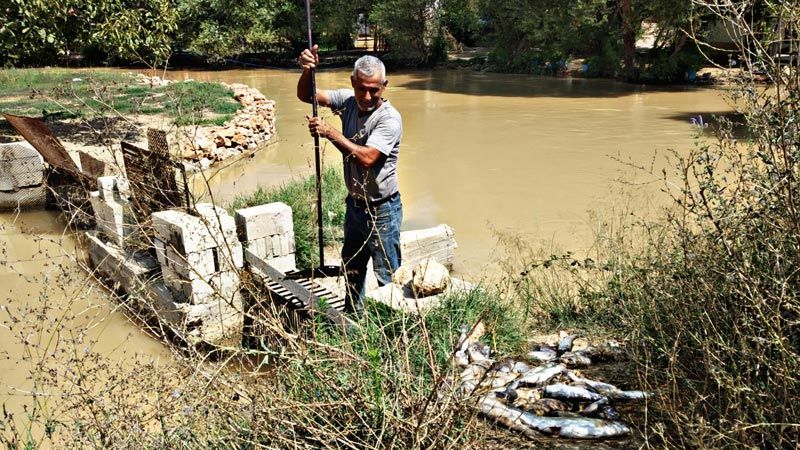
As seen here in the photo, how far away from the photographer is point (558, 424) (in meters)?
3.11

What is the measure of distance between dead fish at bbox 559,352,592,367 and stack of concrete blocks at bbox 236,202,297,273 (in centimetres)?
307

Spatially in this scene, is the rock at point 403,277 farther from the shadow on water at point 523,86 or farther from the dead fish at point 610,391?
the shadow on water at point 523,86

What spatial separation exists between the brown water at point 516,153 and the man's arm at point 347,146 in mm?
288

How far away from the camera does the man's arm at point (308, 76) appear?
452 cm

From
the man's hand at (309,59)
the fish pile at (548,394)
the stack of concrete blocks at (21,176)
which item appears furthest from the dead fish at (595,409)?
the stack of concrete blocks at (21,176)

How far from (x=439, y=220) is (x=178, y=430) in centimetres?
691

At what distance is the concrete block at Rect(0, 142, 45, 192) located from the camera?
1007 centimetres

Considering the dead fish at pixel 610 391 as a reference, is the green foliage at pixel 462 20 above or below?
above

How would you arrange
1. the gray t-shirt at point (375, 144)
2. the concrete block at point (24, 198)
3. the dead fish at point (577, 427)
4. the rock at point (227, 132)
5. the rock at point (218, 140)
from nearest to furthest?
the dead fish at point (577, 427) → the gray t-shirt at point (375, 144) → the concrete block at point (24, 198) → the rock at point (218, 140) → the rock at point (227, 132)

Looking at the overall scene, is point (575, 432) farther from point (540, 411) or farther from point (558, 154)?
point (558, 154)

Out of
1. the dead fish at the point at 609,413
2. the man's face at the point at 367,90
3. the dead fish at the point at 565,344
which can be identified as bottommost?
the dead fish at the point at 565,344

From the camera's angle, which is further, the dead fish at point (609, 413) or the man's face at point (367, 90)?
the man's face at point (367, 90)

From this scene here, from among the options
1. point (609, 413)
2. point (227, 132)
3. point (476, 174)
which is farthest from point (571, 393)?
point (227, 132)

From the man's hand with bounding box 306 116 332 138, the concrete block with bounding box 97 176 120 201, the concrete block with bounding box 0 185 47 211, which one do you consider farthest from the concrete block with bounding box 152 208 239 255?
the concrete block with bounding box 0 185 47 211
